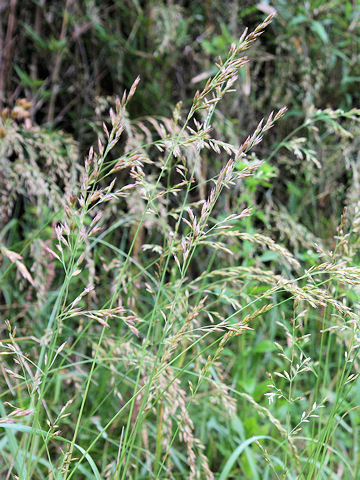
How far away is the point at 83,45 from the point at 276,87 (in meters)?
0.98

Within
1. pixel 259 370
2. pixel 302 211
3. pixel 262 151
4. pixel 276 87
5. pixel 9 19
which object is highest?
pixel 9 19

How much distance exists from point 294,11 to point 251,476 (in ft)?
6.89

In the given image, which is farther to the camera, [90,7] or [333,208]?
[333,208]

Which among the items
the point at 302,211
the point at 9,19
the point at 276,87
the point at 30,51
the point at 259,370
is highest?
the point at 9,19

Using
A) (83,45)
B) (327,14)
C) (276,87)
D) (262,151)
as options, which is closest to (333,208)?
(262,151)

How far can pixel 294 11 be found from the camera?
246 centimetres

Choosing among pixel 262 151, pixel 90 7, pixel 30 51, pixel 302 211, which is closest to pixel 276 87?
pixel 262 151

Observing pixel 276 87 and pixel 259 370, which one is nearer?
pixel 259 370

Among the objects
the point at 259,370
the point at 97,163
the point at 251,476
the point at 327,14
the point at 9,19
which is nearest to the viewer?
the point at 97,163

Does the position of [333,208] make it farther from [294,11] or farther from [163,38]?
[163,38]

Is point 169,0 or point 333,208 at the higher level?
point 169,0

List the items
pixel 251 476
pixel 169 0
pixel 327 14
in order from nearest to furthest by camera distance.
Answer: pixel 251 476
pixel 169 0
pixel 327 14

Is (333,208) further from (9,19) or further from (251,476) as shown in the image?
(9,19)

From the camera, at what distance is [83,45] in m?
2.49
